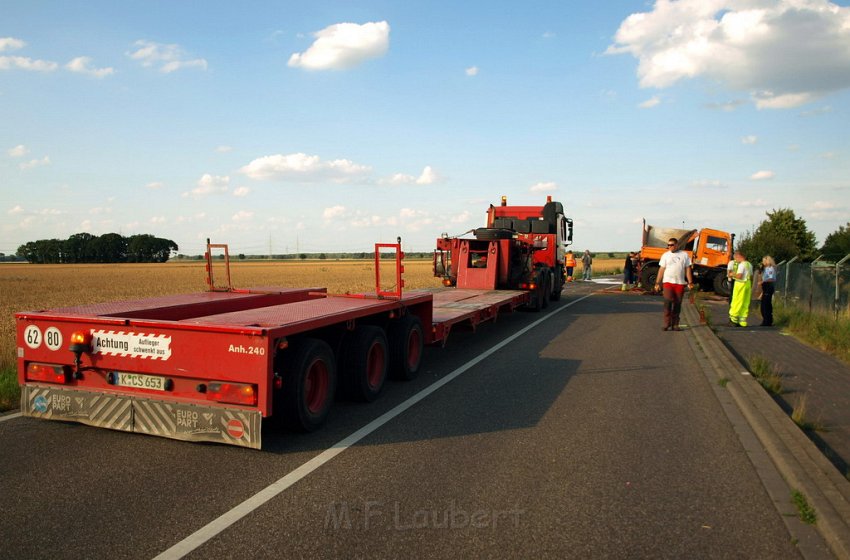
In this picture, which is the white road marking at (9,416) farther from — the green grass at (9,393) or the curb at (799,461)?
the curb at (799,461)

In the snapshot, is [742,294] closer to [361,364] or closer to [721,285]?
[361,364]

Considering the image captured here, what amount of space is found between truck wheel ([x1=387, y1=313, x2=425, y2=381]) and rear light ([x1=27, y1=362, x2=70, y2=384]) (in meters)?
3.43

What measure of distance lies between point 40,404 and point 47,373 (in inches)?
10.9

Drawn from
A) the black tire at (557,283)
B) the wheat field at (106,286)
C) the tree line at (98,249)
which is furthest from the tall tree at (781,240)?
the tree line at (98,249)

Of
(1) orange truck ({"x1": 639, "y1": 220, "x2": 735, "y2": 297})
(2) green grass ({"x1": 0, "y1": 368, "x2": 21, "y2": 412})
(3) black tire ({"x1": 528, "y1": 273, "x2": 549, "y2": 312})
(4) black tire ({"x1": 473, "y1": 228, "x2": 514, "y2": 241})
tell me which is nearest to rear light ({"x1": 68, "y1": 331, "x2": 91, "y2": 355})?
(2) green grass ({"x1": 0, "y1": 368, "x2": 21, "y2": 412})

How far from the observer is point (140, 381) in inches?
200

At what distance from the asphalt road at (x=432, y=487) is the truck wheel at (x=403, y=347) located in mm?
646

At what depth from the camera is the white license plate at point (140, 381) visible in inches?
197

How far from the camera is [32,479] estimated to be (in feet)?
14.4

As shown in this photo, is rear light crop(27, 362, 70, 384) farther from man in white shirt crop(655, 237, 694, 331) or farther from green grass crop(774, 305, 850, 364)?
man in white shirt crop(655, 237, 694, 331)

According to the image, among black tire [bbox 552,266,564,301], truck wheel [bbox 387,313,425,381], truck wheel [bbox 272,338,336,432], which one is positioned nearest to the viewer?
truck wheel [bbox 272,338,336,432]

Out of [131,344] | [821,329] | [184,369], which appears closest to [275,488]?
[184,369]

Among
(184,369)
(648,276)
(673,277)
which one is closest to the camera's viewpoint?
(184,369)

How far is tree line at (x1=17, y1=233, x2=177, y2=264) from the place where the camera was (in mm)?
111688
